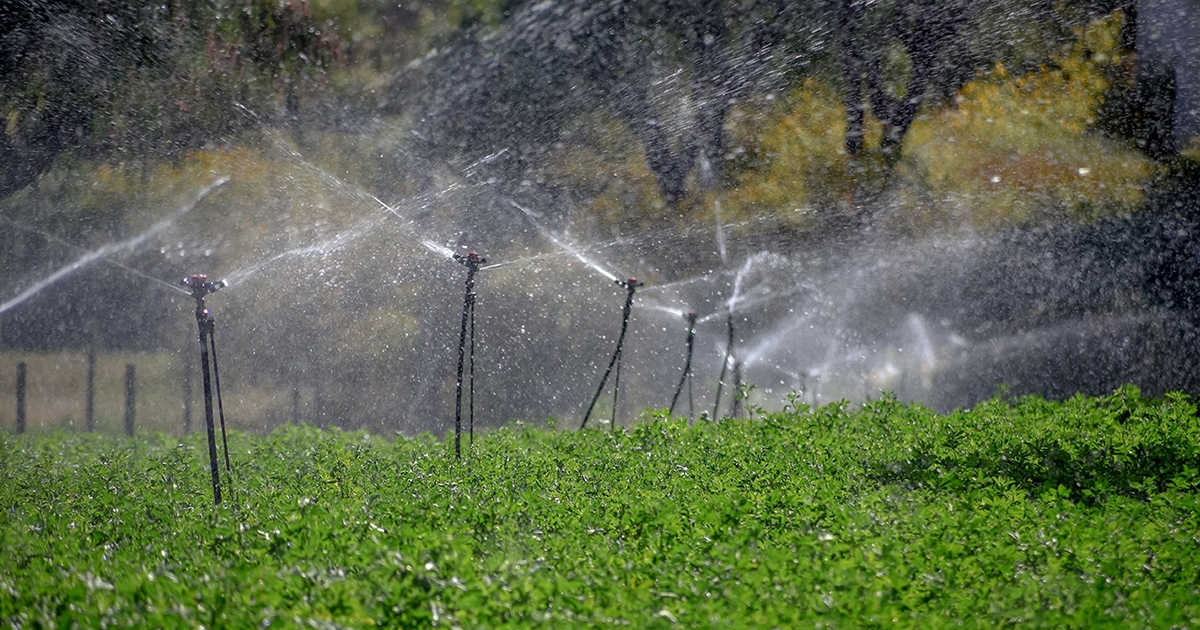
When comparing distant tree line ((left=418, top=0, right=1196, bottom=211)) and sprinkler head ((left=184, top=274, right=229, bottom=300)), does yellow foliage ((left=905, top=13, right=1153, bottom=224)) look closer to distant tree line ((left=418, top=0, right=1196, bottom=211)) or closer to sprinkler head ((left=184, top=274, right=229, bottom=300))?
A: distant tree line ((left=418, top=0, right=1196, bottom=211))

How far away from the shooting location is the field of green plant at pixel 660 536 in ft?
11.2

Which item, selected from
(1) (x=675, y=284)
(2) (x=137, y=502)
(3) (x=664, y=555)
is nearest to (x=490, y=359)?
(1) (x=675, y=284)

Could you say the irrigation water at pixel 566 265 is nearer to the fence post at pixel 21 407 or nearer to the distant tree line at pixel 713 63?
the distant tree line at pixel 713 63

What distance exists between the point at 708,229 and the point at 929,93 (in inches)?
194

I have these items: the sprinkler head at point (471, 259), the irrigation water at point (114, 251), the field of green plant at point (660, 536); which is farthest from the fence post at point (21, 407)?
the sprinkler head at point (471, 259)

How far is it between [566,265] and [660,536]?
17188 millimetres

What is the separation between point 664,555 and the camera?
4.31 metres

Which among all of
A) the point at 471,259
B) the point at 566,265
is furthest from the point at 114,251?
the point at 471,259

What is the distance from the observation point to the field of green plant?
3424 mm

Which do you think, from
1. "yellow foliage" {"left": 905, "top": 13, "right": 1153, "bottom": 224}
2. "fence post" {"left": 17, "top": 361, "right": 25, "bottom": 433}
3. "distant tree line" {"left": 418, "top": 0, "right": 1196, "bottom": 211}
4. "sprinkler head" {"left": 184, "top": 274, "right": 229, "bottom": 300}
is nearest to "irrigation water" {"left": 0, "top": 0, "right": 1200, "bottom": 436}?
"distant tree line" {"left": 418, "top": 0, "right": 1196, "bottom": 211}

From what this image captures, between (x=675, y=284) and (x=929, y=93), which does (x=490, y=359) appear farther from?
(x=929, y=93)

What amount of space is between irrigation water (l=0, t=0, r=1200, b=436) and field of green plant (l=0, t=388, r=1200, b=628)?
156 inches

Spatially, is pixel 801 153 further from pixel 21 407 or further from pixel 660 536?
pixel 660 536

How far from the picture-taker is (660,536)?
4602 mm
